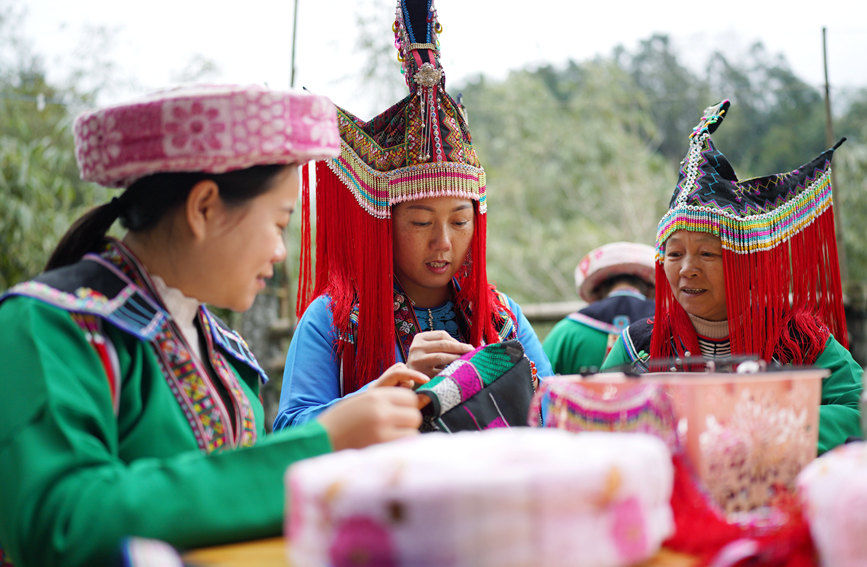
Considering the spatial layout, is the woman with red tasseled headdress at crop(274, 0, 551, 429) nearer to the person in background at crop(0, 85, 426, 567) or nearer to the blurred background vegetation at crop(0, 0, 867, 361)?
the person in background at crop(0, 85, 426, 567)

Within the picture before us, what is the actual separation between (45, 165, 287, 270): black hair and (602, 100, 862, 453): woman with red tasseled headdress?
1408mm

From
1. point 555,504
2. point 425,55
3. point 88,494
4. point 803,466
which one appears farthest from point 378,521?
point 425,55

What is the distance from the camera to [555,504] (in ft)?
2.59

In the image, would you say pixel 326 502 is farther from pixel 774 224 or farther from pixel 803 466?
pixel 774 224

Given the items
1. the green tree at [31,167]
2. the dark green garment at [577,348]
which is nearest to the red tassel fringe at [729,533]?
the dark green garment at [577,348]

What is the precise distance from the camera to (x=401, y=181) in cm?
220

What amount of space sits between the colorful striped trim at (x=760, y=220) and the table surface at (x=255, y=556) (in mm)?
1552

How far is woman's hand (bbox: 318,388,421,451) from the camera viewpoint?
1174 millimetres

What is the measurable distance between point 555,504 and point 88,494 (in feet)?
2.03

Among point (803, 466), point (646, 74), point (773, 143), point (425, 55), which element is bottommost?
point (803, 466)

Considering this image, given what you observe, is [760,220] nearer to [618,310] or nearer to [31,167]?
[618,310]

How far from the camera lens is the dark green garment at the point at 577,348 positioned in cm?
395

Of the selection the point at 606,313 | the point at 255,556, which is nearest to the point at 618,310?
the point at 606,313

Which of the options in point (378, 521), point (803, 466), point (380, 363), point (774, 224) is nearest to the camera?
point (378, 521)
